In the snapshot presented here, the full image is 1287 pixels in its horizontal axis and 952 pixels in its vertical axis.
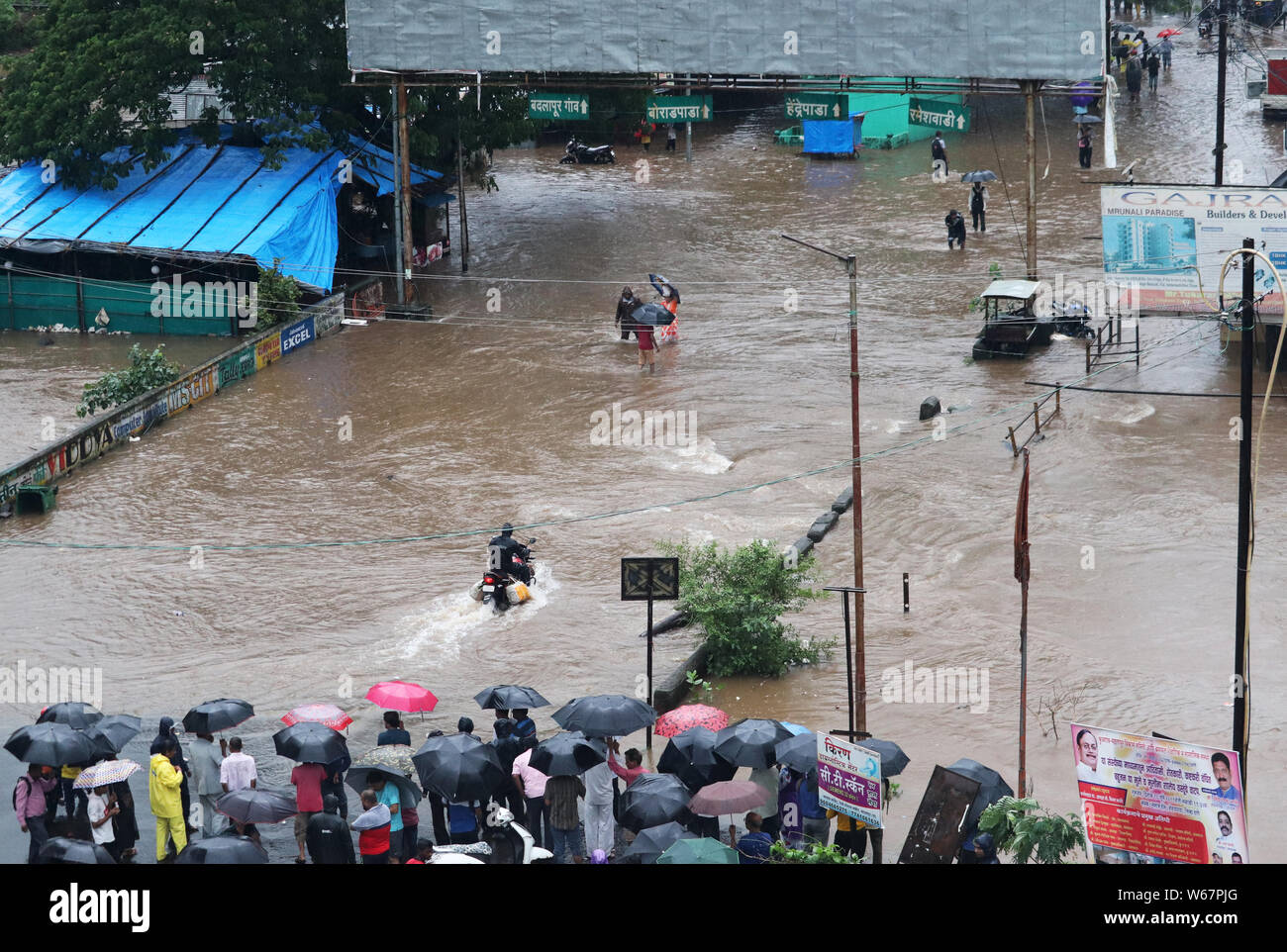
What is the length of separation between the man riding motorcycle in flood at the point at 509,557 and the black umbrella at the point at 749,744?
725 cm

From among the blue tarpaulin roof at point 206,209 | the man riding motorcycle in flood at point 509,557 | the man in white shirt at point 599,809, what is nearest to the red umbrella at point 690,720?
the man in white shirt at point 599,809

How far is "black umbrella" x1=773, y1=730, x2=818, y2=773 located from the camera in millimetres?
13317

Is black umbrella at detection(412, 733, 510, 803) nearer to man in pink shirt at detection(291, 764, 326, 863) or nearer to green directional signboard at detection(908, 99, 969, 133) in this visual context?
man in pink shirt at detection(291, 764, 326, 863)

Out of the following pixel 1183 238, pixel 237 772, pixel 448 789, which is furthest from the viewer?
pixel 1183 238

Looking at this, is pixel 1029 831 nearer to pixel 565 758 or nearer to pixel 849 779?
pixel 849 779

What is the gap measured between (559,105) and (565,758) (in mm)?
24171

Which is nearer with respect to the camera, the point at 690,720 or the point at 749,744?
the point at 749,744

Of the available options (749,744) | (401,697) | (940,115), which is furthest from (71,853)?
(940,115)

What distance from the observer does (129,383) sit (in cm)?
2888

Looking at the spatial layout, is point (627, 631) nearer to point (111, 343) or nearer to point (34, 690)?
point (34, 690)

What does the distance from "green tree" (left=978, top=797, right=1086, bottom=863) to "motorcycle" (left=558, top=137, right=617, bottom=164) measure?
40.8 meters

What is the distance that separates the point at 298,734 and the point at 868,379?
59.5ft

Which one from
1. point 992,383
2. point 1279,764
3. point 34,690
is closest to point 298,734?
point 34,690

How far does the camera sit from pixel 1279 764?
15750 mm
